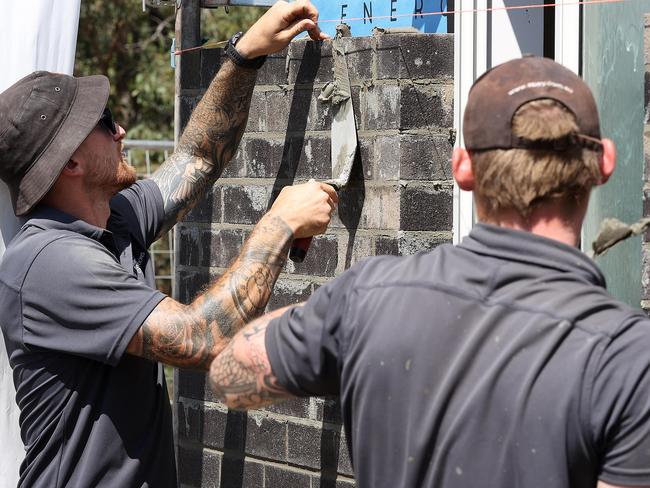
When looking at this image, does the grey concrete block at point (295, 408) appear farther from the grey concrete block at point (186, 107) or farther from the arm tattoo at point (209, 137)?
the grey concrete block at point (186, 107)

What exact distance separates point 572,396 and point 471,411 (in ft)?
0.59

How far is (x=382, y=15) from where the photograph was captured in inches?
143

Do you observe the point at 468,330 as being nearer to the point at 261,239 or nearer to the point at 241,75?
the point at 261,239

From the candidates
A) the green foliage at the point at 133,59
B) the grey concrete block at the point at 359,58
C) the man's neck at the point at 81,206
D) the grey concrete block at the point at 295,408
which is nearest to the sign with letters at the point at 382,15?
the grey concrete block at the point at 359,58

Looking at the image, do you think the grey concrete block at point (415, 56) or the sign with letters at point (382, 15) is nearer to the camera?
the grey concrete block at point (415, 56)

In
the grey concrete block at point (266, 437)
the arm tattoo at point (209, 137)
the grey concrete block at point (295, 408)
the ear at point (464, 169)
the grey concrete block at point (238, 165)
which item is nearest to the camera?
the ear at point (464, 169)

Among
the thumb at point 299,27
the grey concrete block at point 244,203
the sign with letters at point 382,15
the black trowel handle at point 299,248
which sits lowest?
the black trowel handle at point 299,248

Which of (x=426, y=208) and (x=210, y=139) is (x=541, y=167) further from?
(x=210, y=139)

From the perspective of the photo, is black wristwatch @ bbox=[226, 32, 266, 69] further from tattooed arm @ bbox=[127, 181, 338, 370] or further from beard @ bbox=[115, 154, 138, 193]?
tattooed arm @ bbox=[127, 181, 338, 370]

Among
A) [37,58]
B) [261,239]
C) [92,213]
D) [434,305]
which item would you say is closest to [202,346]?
[261,239]

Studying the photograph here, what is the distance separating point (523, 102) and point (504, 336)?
1.36ft

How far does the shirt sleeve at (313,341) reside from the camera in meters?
1.96

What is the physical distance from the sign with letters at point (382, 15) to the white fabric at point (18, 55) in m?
0.90

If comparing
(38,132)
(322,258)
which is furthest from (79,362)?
(322,258)
